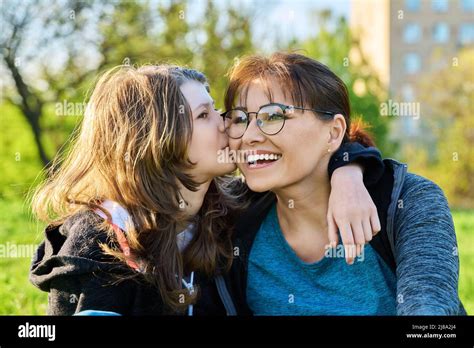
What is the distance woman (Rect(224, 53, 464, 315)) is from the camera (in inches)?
106

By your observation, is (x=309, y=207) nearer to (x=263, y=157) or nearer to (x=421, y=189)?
(x=263, y=157)

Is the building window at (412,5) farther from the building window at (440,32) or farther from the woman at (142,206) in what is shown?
the woman at (142,206)

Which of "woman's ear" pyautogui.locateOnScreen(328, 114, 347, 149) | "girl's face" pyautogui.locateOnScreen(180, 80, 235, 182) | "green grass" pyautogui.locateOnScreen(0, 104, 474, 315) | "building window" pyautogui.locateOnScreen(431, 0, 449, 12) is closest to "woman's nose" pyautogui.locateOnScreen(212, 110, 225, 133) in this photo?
"girl's face" pyautogui.locateOnScreen(180, 80, 235, 182)

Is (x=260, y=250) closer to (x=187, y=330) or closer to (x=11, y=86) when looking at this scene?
(x=187, y=330)

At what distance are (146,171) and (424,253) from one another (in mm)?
1151

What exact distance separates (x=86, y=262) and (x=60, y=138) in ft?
28.3

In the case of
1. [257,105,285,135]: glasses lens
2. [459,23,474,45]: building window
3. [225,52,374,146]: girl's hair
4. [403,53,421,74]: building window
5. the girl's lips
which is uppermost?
[459,23,474,45]: building window

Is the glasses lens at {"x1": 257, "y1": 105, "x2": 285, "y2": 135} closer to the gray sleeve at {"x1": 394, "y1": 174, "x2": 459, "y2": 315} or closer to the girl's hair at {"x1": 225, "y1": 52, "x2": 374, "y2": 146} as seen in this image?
the girl's hair at {"x1": 225, "y1": 52, "x2": 374, "y2": 146}

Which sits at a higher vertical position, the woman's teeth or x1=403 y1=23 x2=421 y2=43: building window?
x1=403 y1=23 x2=421 y2=43: building window

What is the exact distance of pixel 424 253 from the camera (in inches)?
96.4

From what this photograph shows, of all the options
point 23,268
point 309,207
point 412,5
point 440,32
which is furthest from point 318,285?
point 412,5

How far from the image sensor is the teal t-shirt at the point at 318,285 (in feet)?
9.04

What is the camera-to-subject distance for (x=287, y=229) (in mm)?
2979

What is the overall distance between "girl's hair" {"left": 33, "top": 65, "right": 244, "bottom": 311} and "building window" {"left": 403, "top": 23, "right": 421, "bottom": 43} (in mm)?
27257
